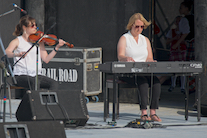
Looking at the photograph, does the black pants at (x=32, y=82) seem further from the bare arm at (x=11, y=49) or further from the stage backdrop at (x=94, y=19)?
the stage backdrop at (x=94, y=19)

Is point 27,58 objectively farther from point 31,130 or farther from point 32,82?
point 31,130

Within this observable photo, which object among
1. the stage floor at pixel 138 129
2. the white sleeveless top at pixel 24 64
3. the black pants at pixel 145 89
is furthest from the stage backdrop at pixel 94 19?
the white sleeveless top at pixel 24 64

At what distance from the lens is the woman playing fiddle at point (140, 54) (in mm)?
4770

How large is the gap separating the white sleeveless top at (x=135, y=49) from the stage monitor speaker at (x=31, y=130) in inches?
92.7

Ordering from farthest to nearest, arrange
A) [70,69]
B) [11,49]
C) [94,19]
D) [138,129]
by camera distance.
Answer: [94,19], [70,69], [11,49], [138,129]

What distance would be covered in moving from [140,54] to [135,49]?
0.29 ft

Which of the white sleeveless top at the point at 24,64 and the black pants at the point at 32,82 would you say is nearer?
the black pants at the point at 32,82

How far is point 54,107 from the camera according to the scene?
381cm

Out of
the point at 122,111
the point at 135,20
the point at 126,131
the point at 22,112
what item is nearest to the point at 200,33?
the point at 135,20

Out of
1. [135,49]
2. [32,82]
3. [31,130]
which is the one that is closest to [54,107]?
[32,82]

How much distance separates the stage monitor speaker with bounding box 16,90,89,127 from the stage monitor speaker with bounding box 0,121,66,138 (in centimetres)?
99

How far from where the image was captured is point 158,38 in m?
11.0

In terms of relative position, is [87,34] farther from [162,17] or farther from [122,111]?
[162,17]

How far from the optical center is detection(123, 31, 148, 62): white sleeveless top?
4.92 metres
